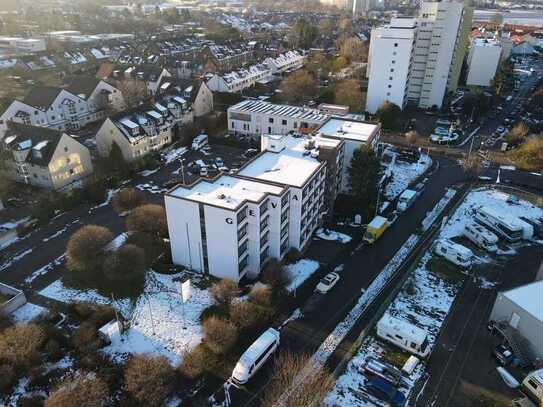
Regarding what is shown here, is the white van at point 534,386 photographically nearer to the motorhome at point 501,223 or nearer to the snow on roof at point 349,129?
the motorhome at point 501,223

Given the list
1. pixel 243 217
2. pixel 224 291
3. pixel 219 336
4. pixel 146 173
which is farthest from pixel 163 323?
pixel 146 173

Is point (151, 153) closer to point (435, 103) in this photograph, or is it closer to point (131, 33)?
point (435, 103)

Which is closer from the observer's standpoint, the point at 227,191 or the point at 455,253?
the point at 227,191

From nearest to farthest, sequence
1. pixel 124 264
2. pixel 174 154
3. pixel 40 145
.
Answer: pixel 124 264, pixel 40 145, pixel 174 154

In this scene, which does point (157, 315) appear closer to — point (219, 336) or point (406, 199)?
point (219, 336)

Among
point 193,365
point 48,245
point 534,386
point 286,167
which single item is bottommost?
point 48,245

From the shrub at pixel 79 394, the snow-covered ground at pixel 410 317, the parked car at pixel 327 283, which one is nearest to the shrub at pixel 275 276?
the parked car at pixel 327 283

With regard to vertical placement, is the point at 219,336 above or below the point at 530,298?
below
